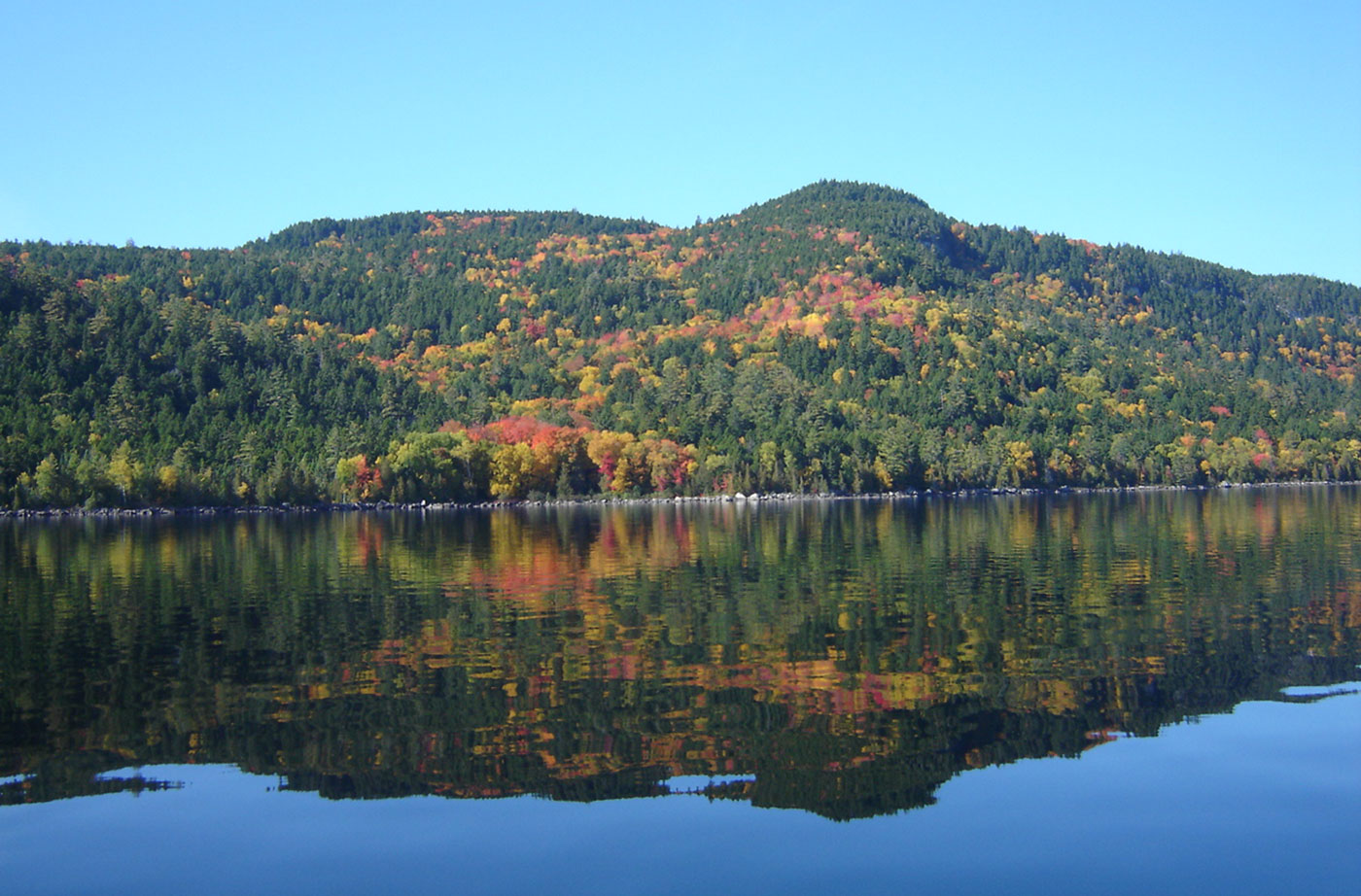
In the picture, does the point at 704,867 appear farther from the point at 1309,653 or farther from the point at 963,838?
the point at 1309,653

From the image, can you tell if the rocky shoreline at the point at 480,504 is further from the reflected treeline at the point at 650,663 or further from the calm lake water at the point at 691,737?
the calm lake water at the point at 691,737

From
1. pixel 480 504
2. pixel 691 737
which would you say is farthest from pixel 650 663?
pixel 480 504

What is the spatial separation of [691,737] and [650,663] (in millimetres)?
8191

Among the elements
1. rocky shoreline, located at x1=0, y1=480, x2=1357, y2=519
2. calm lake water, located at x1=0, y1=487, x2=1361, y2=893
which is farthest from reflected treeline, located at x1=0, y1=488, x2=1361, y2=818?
rocky shoreline, located at x1=0, y1=480, x2=1357, y2=519

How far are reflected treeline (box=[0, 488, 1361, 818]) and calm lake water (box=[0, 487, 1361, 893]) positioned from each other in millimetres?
157

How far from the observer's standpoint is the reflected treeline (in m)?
25.1

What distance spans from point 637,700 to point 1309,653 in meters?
20.6

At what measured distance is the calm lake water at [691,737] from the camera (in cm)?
2027

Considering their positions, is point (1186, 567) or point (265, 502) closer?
point (1186, 567)

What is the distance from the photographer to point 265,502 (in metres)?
165

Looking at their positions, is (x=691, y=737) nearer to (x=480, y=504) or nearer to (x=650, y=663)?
(x=650, y=663)

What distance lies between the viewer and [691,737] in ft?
87.2

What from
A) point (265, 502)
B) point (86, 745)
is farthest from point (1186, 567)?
point (265, 502)

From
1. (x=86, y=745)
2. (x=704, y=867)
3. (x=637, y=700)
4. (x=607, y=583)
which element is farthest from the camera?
(x=607, y=583)
